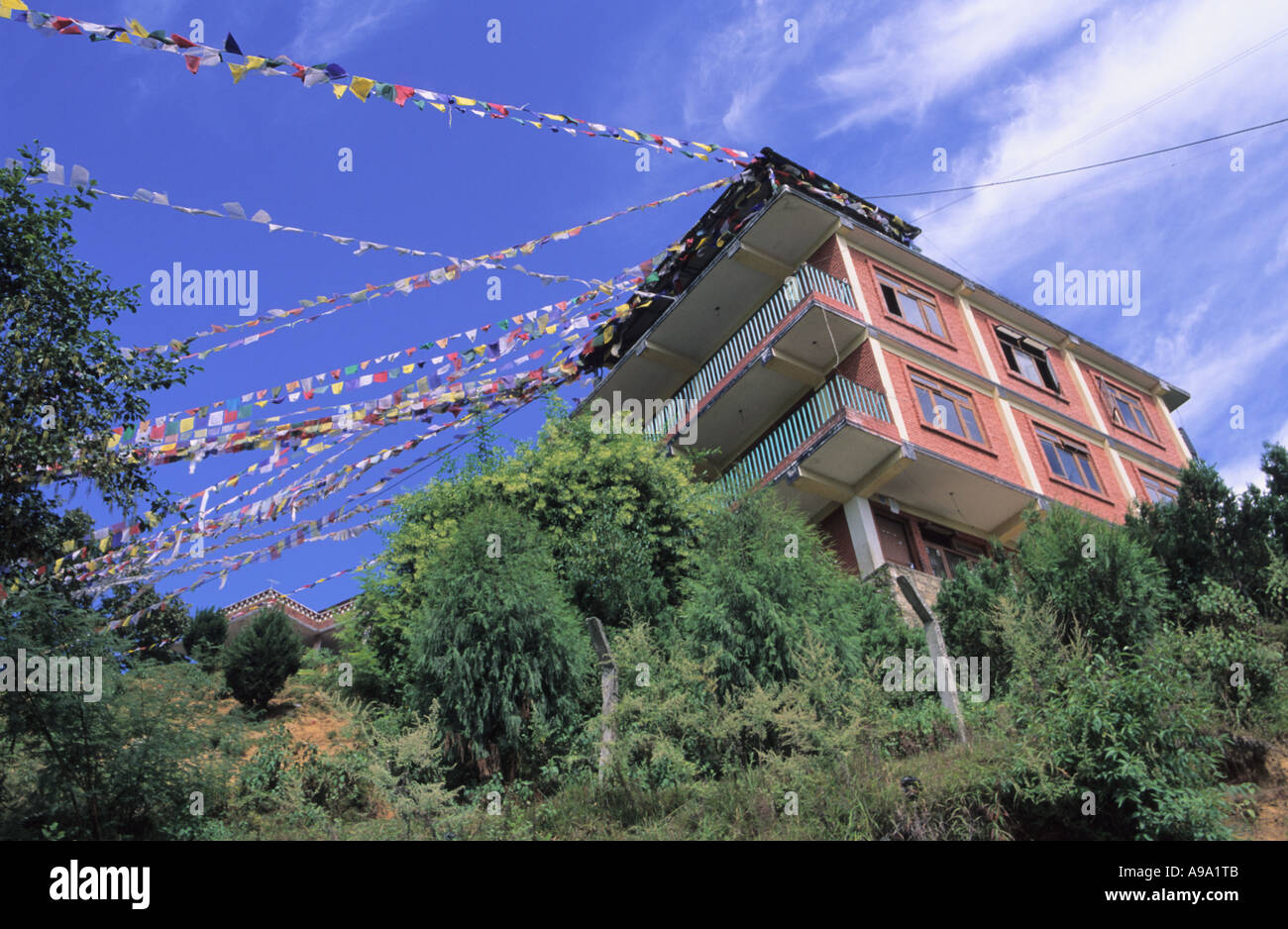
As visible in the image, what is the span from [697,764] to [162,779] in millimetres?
6173

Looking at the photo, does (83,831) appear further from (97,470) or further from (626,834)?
(626,834)

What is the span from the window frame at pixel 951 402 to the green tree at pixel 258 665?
47.7 feet

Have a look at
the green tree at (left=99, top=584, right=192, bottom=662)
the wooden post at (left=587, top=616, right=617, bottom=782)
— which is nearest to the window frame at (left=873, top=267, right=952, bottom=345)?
the wooden post at (left=587, top=616, right=617, bottom=782)

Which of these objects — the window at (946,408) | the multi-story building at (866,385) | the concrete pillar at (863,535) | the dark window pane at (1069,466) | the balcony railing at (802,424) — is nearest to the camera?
the concrete pillar at (863,535)

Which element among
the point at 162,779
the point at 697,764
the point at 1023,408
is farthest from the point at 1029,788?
the point at 1023,408

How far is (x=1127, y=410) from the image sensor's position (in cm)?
2967

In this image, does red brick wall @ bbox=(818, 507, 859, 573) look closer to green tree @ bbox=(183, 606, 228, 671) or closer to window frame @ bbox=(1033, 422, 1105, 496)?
window frame @ bbox=(1033, 422, 1105, 496)

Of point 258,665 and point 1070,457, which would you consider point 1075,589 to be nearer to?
point 1070,457

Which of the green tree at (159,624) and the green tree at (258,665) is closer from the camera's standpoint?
→ the green tree at (258,665)

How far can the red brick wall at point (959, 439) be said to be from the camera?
22.6 m

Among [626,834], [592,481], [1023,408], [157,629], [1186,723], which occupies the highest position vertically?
[1023,408]

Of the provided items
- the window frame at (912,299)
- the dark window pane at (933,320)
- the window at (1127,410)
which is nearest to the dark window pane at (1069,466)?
the window at (1127,410)

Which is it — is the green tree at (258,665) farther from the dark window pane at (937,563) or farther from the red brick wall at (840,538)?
the dark window pane at (937,563)

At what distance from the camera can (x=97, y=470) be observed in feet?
44.3
